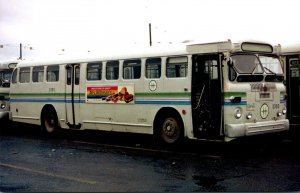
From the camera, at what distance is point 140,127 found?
14.4 m

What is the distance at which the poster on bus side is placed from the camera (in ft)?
48.4

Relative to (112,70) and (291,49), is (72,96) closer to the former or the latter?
(112,70)

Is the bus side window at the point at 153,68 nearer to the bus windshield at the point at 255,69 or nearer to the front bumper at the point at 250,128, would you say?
the bus windshield at the point at 255,69

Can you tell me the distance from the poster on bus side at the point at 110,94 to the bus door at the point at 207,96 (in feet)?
7.98

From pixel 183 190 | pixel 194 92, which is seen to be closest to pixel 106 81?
pixel 194 92

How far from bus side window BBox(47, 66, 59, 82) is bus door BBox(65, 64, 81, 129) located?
0.62 metres

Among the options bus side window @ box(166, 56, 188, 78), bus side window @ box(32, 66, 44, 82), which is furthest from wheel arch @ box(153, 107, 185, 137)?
bus side window @ box(32, 66, 44, 82)

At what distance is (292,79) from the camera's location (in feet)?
50.6

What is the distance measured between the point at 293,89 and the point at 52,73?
8.14 meters

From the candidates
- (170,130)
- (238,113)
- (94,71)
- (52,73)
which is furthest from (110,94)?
(238,113)

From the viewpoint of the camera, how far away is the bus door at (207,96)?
1236 centimetres

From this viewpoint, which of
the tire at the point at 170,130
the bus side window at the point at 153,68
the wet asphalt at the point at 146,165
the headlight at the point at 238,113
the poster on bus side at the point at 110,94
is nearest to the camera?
the wet asphalt at the point at 146,165

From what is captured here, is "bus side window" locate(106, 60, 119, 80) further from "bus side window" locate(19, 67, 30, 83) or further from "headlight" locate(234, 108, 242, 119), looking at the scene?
"bus side window" locate(19, 67, 30, 83)

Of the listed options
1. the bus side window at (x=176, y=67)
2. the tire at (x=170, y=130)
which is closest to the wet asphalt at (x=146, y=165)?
the tire at (x=170, y=130)
